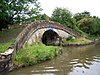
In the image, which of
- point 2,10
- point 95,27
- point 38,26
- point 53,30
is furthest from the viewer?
point 95,27

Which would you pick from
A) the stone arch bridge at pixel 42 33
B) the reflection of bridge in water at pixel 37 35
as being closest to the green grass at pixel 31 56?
the reflection of bridge in water at pixel 37 35

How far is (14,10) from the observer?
34344mm

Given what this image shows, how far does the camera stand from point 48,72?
19328mm

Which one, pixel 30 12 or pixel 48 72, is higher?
pixel 30 12

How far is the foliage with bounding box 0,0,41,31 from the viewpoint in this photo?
31297mm

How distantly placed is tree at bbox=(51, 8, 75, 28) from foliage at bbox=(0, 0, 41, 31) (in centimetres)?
1493

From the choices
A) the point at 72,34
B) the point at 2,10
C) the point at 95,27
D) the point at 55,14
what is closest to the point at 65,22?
the point at 55,14

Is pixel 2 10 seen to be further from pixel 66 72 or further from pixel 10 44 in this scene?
pixel 66 72

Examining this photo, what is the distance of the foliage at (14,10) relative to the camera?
103 feet

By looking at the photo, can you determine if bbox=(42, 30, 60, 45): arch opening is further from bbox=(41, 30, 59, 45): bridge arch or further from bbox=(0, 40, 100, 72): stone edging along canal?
bbox=(0, 40, 100, 72): stone edging along canal

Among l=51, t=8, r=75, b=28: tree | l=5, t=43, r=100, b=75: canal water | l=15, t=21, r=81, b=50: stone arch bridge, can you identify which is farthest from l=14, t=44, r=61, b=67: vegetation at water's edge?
l=51, t=8, r=75, b=28: tree

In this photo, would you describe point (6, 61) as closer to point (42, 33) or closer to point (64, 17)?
point (42, 33)

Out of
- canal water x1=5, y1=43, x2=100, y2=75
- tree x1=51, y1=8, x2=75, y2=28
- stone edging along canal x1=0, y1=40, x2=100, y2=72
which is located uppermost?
tree x1=51, y1=8, x2=75, y2=28

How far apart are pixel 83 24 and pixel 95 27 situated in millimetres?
2977
